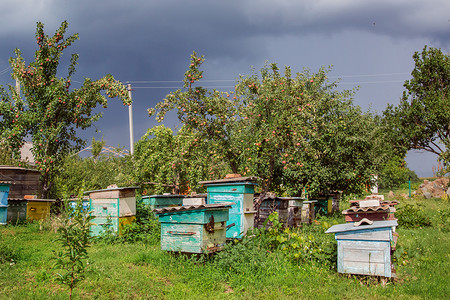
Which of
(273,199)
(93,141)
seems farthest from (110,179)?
(273,199)

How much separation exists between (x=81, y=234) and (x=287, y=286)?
3.81 metres

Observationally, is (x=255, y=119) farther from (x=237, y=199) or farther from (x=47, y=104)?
(x=47, y=104)

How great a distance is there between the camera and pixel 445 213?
15555mm

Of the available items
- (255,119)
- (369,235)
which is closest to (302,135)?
(255,119)

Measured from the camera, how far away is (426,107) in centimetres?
3522

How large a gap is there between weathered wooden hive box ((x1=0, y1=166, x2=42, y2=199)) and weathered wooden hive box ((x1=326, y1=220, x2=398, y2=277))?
12094 mm

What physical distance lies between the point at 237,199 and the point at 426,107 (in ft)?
105

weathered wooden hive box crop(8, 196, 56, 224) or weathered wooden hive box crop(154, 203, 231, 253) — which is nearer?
weathered wooden hive box crop(154, 203, 231, 253)

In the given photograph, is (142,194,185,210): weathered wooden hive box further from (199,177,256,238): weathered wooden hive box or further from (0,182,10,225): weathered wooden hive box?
(0,182,10,225): weathered wooden hive box

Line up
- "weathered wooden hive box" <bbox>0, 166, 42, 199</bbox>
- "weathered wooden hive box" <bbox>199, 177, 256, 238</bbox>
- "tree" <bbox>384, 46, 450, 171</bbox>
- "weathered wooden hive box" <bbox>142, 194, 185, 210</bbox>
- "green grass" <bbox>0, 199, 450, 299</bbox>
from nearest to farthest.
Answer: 1. "green grass" <bbox>0, 199, 450, 299</bbox>
2. "weathered wooden hive box" <bbox>199, 177, 256, 238</bbox>
3. "weathered wooden hive box" <bbox>142, 194, 185, 210</bbox>
4. "weathered wooden hive box" <bbox>0, 166, 42, 199</bbox>
5. "tree" <bbox>384, 46, 450, 171</bbox>

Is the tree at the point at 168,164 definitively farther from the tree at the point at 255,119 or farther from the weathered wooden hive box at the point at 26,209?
the weathered wooden hive box at the point at 26,209

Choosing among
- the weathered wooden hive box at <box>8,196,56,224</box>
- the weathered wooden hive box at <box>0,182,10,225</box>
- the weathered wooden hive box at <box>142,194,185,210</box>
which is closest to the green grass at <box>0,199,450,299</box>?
the weathered wooden hive box at <box>142,194,185,210</box>

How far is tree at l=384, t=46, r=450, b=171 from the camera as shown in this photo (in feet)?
112

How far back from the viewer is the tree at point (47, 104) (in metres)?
14.3
